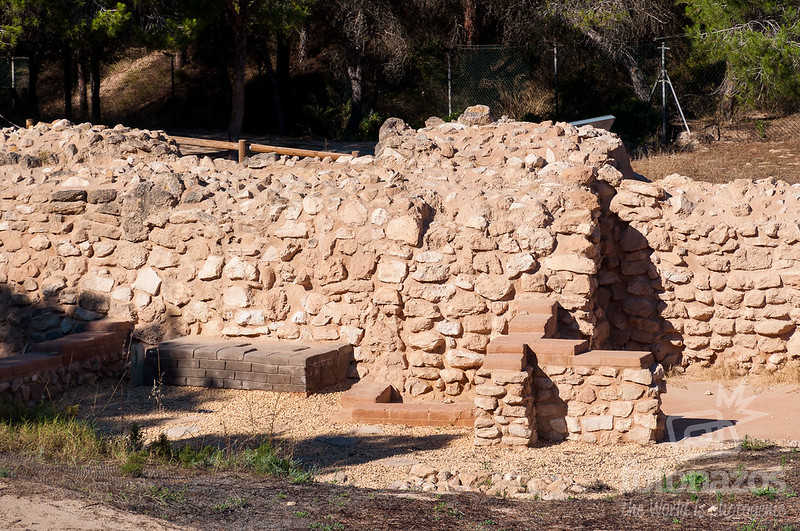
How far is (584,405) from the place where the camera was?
21.6 feet

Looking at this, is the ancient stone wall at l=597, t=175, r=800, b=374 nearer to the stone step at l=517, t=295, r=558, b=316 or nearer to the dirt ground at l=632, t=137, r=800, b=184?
the stone step at l=517, t=295, r=558, b=316

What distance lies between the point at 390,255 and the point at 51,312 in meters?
3.28

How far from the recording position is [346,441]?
6.64 metres

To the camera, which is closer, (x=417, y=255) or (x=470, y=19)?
(x=417, y=255)

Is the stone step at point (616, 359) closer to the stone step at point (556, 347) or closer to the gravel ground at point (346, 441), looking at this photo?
the stone step at point (556, 347)

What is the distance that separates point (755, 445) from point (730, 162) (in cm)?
1093

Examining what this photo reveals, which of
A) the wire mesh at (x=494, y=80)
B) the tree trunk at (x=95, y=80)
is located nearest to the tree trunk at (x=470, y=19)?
the wire mesh at (x=494, y=80)

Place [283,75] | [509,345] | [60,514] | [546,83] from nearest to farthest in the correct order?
[60,514] → [509,345] → [546,83] → [283,75]

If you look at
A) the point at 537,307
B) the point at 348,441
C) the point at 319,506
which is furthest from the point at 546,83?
the point at 319,506

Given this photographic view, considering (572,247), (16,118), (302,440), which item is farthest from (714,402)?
(16,118)

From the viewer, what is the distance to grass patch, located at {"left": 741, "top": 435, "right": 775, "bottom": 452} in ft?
19.9

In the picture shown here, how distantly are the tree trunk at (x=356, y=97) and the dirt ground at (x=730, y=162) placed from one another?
7982 mm

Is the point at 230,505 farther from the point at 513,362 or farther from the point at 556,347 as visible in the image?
the point at 556,347

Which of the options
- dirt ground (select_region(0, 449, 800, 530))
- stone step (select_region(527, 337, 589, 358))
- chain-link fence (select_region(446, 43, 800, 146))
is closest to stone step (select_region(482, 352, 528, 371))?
stone step (select_region(527, 337, 589, 358))
